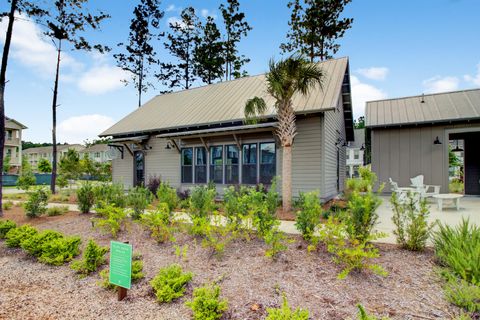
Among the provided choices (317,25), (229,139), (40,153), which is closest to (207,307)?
(229,139)

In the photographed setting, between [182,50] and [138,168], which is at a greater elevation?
[182,50]

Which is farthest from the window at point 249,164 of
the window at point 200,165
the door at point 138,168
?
the door at point 138,168

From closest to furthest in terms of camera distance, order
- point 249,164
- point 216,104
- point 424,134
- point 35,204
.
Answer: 1. point 35,204
2. point 249,164
3. point 424,134
4. point 216,104

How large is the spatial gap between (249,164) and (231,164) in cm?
86

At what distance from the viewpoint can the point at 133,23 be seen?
21.9 meters

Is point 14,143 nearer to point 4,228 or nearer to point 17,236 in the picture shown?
point 4,228

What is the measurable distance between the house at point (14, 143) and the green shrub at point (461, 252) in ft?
144

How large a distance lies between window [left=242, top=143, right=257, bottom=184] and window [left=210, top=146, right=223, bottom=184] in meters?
1.14

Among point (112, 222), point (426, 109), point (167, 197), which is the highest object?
point (426, 109)

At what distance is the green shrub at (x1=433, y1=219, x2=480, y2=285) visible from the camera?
9.87 ft

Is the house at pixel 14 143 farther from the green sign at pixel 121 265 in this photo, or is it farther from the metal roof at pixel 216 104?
the green sign at pixel 121 265

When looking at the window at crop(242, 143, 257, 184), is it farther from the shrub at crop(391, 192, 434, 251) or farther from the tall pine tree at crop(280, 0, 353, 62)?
the tall pine tree at crop(280, 0, 353, 62)

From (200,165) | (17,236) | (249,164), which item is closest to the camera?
(17,236)

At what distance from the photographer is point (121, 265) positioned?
3.10 m
